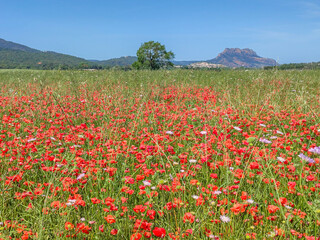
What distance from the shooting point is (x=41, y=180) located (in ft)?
7.97

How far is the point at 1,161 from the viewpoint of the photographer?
249 centimetres

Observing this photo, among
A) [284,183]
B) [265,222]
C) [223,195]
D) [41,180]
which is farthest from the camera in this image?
[41,180]

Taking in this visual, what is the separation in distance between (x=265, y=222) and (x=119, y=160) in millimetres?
1457

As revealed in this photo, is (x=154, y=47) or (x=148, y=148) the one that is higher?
(x=154, y=47)

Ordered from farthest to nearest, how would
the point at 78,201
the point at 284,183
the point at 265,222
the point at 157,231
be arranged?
1. the point at 284,183
2. the point at 265,222
3. the point at 78,201
4. the point at 157,231

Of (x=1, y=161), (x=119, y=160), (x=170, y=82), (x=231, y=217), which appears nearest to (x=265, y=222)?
(x=231, y=217)

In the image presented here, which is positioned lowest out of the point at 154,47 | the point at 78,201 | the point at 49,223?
the point at 49,223

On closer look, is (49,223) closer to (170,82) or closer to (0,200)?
(0,200)

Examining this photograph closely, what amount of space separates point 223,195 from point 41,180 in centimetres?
176

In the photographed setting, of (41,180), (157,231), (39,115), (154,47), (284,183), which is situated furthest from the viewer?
(154,47)

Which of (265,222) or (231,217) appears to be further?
(265,222)

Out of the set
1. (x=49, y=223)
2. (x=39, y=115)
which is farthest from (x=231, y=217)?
(x=39, y=115)

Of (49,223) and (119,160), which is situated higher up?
(119,160)

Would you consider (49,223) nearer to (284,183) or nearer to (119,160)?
(119,160)
